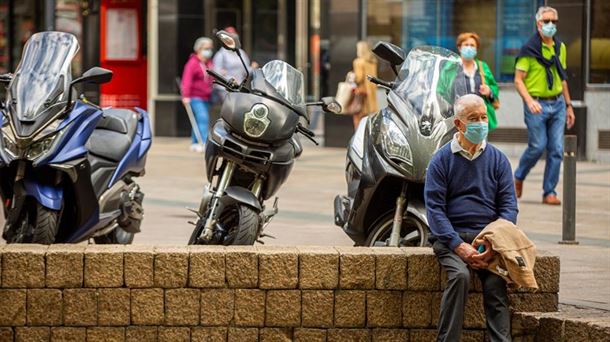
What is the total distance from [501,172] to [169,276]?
68.8 inches

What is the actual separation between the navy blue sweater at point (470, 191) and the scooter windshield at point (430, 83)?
1.25m

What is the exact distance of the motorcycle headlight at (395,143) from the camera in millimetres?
9023

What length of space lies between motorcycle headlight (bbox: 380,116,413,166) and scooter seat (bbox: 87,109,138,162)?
214 centimetres

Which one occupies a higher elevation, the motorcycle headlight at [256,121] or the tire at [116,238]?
the motorcycle headlight at [256,121]

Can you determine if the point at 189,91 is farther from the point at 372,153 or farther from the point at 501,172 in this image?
the point at 501,172

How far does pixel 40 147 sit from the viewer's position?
30.9 ft

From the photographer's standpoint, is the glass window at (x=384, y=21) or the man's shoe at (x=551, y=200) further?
the glass window at (x=384, y=21)

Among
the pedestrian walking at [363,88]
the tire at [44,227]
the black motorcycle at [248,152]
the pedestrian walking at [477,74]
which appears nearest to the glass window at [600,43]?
the pedestrian walking at [363,88]

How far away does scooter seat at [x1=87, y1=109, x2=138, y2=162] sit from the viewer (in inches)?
413

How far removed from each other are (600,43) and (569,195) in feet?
30.9

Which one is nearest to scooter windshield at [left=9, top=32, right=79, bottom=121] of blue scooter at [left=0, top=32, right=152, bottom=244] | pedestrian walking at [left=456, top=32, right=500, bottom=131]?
blue scooter at [left=0, top=32, right=152, bottom=244]

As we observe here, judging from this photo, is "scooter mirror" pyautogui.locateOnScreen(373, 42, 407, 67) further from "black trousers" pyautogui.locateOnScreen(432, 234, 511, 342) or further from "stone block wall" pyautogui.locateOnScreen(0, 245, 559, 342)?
"black trousers" pyautogui.locateOnScreen(432, 234, 511, 342)

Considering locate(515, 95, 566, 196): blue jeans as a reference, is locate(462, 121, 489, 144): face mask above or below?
above

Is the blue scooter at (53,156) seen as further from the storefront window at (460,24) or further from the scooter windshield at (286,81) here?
the storefront window at (460,24)
